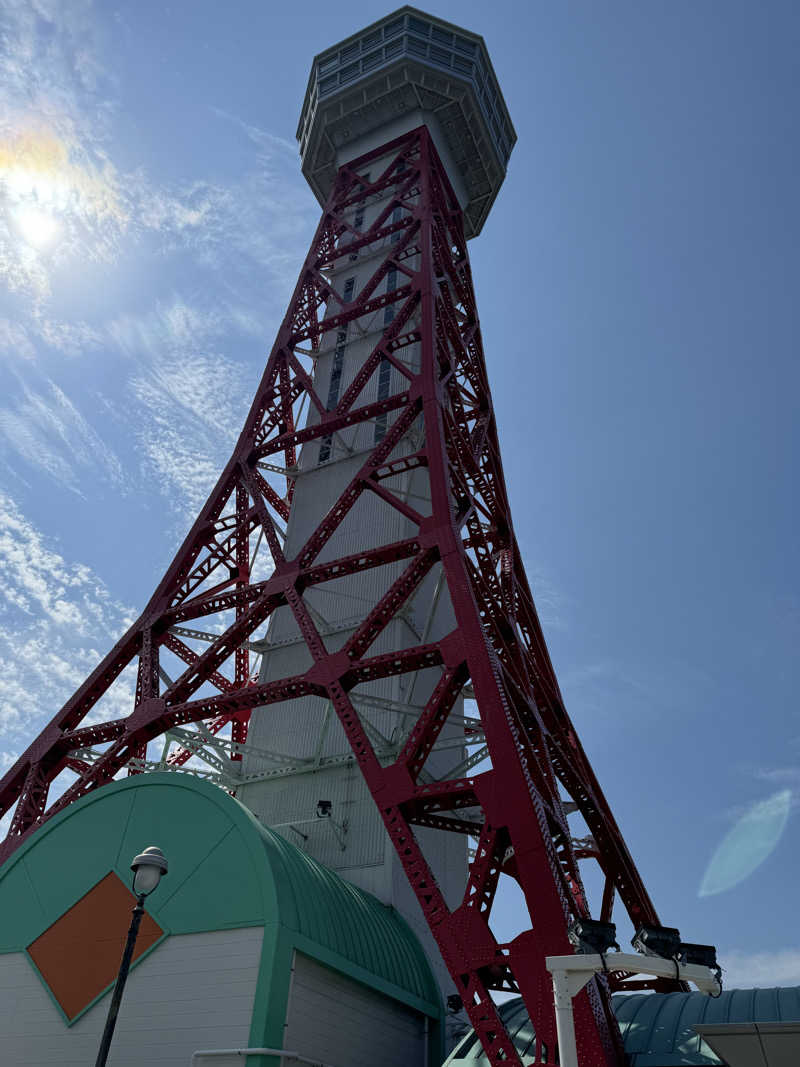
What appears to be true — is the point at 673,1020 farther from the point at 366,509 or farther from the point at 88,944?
the point at 366,509

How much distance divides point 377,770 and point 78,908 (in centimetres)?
497

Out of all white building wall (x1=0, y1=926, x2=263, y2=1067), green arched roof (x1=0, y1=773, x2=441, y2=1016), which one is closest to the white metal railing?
Result: white building wall (x1=0, y1=926, x2=263, y2=1067)

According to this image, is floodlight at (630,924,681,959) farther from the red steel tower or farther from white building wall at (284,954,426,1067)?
white building wall at (284,954,426,1067)

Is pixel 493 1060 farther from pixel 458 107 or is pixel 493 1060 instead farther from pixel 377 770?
pixel 458 107

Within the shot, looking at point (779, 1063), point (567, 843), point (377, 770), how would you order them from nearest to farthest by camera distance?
point (779, 1063)
point (377, 770)
point (567, 843)

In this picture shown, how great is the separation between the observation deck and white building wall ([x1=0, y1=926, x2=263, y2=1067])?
30653 millimetres

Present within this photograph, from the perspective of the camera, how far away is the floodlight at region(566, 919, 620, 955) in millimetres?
7215

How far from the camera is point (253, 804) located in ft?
61.4

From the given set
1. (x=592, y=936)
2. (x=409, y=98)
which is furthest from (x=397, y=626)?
(x=409, y=98)

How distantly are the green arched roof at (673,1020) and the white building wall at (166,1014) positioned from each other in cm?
308

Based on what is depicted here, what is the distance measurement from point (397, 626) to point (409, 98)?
78.1ft

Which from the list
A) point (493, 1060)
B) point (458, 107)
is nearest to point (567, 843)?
point (493, 1060)

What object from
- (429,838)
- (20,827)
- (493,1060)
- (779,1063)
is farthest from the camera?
(429,838)

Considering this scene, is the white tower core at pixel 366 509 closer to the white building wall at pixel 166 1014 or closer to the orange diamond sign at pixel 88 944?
A: the white building wall at pixel 166 1014
